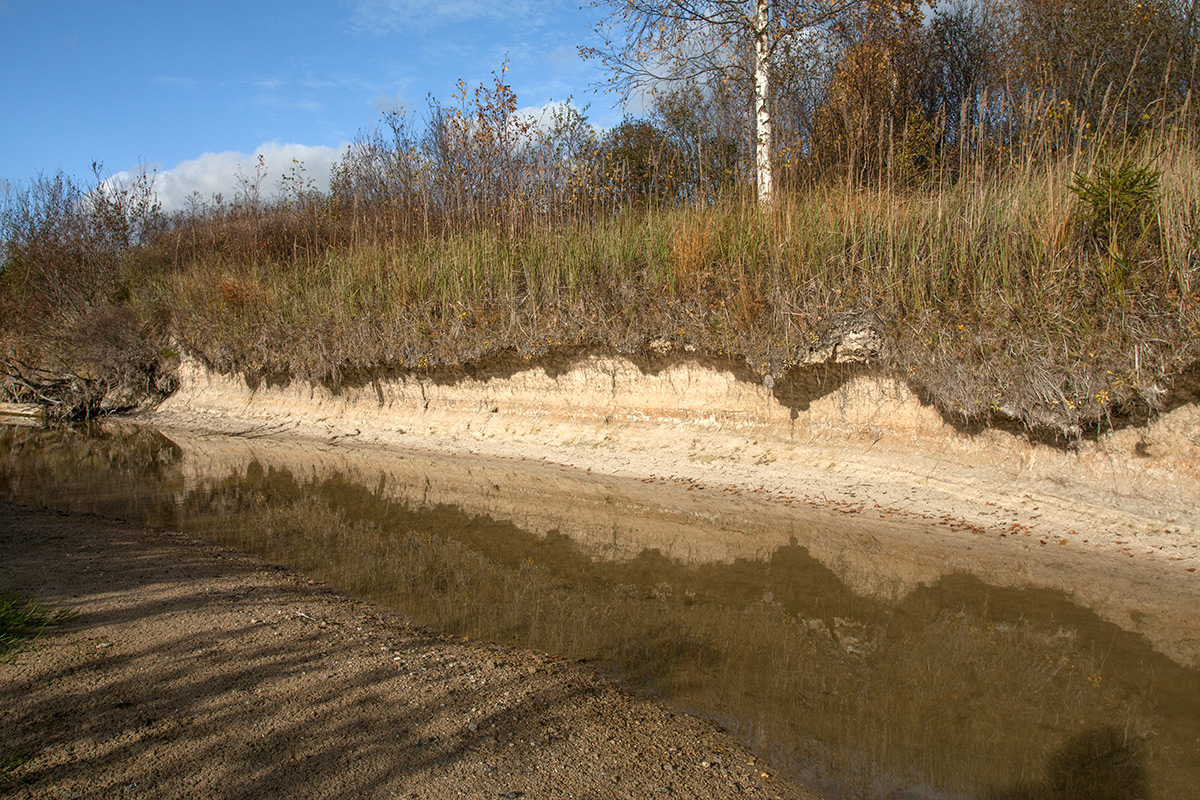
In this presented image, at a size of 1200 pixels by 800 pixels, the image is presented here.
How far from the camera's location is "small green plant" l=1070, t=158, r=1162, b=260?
20.0ft

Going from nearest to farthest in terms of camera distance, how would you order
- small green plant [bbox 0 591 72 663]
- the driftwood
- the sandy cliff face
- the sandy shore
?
the sandy shore, small green plant [bbox 0 591 72 663], the sandy cliff face, the driftwood

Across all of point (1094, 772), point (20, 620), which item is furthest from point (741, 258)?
point (20, 620)

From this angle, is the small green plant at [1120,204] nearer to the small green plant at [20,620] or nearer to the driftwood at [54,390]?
the small green plant at [20,620]

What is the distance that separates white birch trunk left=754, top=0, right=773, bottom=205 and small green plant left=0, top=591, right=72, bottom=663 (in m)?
8.92

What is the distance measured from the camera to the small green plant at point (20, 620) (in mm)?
3340

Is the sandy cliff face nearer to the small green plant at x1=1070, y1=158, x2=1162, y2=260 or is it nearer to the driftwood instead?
the small green plant at x1=1070, y1=158, x2=1162, y2=260

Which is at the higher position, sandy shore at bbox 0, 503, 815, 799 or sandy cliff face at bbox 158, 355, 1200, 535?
sandy cliff face at bbox 158, 355, 1200, 535

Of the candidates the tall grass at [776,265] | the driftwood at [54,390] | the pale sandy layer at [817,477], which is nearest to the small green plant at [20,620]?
the pale sandy layer at [817,477]

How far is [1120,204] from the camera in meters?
6.19

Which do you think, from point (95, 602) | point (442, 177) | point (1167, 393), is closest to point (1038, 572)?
point (1167, 393)

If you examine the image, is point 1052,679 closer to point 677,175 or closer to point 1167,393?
point 1167,393

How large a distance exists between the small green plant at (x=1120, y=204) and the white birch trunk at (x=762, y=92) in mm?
4153

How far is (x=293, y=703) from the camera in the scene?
3066mm

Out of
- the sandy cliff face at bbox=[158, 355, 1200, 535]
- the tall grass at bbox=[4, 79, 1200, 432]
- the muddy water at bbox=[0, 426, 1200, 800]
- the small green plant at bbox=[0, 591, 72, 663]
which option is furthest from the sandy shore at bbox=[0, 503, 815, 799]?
the tall grass at bbox=[4, 79, 1200, 432]
